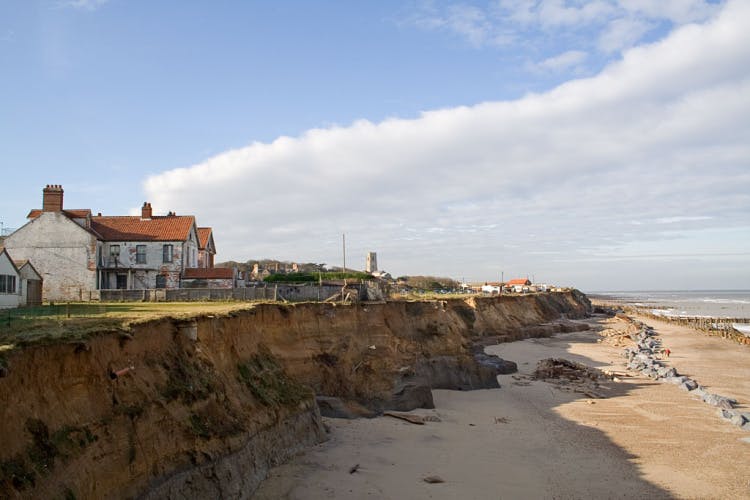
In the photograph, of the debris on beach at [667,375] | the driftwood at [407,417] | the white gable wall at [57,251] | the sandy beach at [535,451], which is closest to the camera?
the sandy beach at [535,451]

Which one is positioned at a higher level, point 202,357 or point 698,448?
point 202,357

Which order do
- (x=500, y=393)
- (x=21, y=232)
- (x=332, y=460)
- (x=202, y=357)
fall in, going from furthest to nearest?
(x=21, y=232) → (x=500, y=393) → (x=332, y=460) → (x=202, y=357)

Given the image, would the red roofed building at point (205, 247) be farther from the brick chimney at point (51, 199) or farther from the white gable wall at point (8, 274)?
the white gable wall at point (8, 274)

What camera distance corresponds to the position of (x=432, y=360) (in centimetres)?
2736

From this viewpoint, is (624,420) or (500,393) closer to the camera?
(624,420)

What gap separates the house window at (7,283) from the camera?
23.6m

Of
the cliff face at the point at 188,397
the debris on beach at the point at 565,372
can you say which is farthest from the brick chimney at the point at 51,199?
the debris on beach at the point at 565,372

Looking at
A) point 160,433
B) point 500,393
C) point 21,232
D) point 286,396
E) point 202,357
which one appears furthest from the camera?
point 21,232

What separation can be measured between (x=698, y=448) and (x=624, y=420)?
3784 mm

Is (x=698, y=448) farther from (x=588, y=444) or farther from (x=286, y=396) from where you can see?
(x=286, y=396)

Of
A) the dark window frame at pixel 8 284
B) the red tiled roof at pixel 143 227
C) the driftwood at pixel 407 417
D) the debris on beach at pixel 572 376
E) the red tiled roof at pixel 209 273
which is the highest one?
the red tiled roof at pixel 143 227

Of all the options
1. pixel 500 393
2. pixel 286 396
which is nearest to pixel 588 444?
pixel 500 393

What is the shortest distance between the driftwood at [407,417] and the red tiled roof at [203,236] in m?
33.4

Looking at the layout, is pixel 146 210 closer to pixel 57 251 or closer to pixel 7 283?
pixel 57 251
